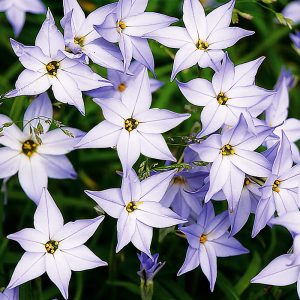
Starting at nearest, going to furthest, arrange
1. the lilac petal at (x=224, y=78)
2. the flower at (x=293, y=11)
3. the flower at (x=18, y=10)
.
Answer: the lilac petal at (x=224, y=78) → the flower at (x=18, y=10) → the flower at (x=293, y=11)

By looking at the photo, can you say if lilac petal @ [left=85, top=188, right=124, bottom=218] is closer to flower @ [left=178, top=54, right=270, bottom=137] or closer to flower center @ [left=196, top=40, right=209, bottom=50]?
flower @ [left=178, top=54, right=270, bottom=137]

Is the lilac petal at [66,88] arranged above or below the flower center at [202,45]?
below

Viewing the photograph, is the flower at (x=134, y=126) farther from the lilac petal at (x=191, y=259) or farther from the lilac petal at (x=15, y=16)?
the lilac petal at (x=15, y=16)

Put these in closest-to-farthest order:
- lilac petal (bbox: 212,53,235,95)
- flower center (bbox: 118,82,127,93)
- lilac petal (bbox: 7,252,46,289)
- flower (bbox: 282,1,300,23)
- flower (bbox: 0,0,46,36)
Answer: lilac petal (bbox: 7,252,46,289) < lilac petal (bbox: 212,53,235,95) < flower center (bbox: 118,82,127,93) < flower (bbox: 0,0,46,36) < flower (bbox: 282,1,300,23)

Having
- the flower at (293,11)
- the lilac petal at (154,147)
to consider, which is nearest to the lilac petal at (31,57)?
the lilac petal at (154,147)

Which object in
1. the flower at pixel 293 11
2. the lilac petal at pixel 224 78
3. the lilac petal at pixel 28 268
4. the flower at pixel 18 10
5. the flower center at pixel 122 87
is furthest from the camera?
the flower at pixel 293 11

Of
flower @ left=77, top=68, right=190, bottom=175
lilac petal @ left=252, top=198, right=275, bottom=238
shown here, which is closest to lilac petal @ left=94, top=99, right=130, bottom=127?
flower @ left=77, top=68, right=190, bottom=175

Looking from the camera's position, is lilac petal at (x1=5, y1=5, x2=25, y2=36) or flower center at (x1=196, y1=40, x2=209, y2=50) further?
lilac petal at (x1=5, y1=5, x2=25, y2=36)

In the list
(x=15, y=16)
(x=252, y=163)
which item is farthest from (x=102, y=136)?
(x=15, y=16)
